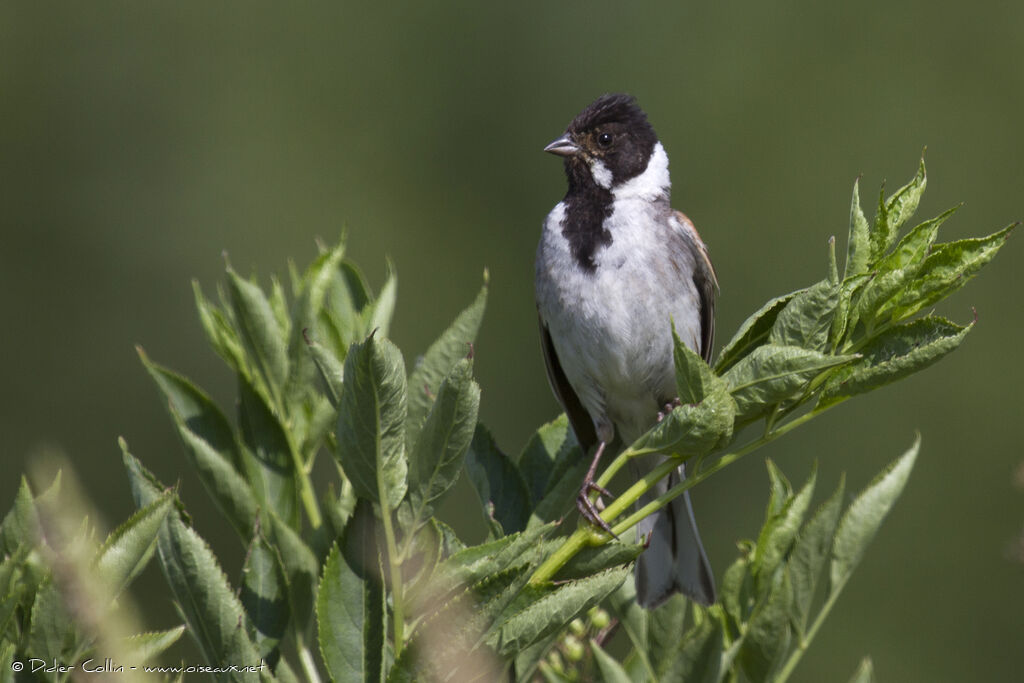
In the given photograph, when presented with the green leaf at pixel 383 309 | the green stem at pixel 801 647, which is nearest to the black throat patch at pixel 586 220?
the green leaf at pixel 383 309

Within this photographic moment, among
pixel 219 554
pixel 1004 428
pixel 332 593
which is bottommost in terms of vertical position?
pixel 1004 428

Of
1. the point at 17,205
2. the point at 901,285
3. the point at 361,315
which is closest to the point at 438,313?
the point at 17,205

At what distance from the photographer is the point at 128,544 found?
4.23ft

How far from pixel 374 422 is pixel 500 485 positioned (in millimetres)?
409

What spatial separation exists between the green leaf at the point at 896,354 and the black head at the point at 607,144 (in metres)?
1.76

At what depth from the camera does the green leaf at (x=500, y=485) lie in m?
1.74

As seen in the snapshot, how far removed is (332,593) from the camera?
1374mm

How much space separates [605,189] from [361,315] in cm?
138

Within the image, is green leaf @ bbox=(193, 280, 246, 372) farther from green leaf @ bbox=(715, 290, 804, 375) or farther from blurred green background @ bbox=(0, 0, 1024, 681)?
blurred green background @ bbox=(0, 0, 1024, 681)

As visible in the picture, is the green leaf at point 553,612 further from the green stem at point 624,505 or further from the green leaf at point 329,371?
the green leaf at point 329,371

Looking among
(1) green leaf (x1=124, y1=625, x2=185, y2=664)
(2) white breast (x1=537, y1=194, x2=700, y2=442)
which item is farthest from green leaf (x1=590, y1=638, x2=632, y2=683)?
(2) white breast (x1=537, y1=194, x2=700, y2=442)

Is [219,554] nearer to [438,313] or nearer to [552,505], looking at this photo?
[438,313]

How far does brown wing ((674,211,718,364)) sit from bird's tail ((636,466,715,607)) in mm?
468

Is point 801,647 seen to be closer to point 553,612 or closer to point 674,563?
point 553,612
